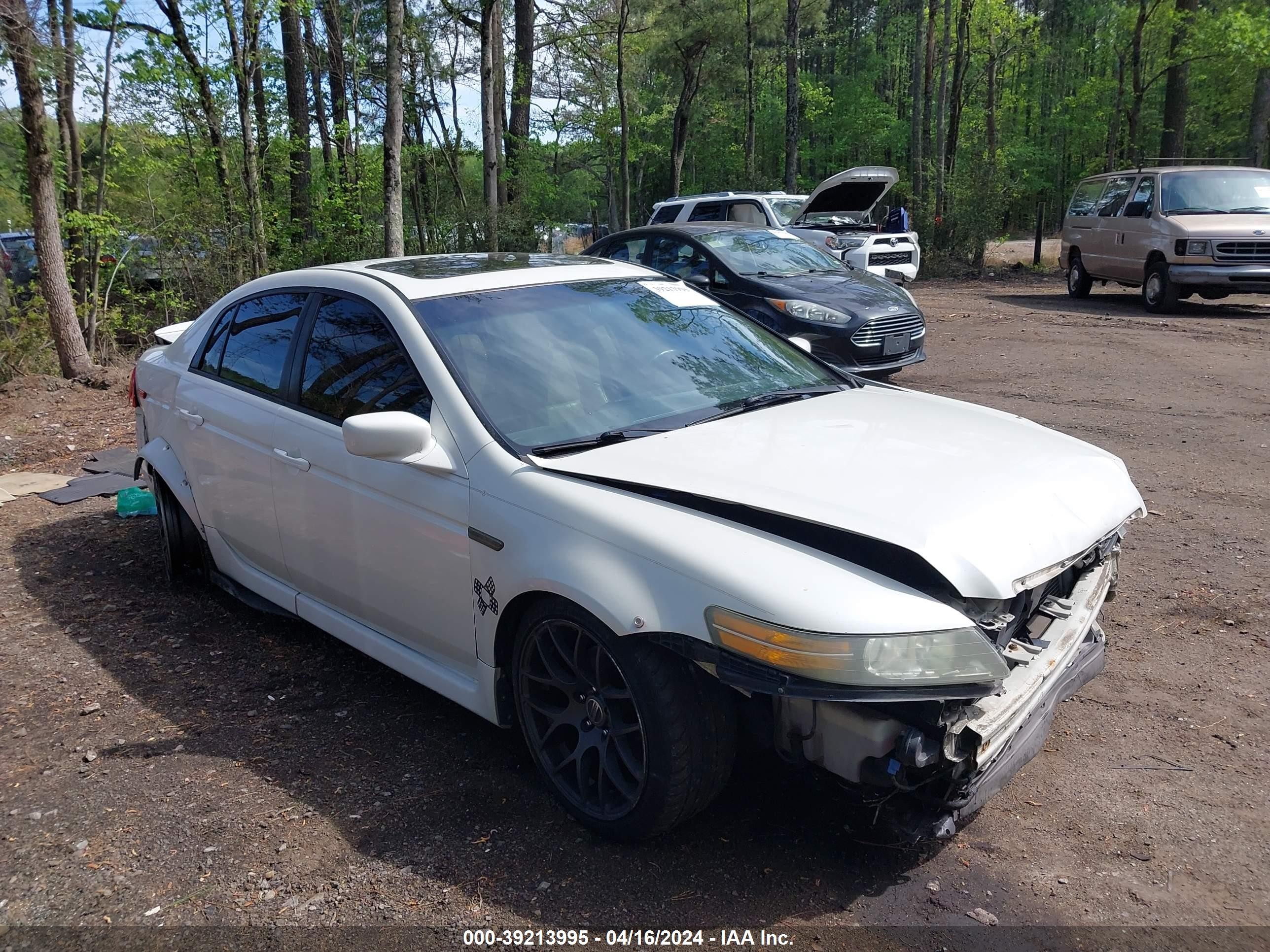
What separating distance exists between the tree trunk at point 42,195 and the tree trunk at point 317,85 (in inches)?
328

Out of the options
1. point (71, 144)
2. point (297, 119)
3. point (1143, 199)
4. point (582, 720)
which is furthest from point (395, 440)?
point (297, 119)

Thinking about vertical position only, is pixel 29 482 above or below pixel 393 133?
below

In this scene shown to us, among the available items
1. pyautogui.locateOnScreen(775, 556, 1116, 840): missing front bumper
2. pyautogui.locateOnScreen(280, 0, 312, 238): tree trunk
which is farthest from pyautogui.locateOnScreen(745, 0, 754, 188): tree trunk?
pyautogui.locateOnScreen(775, 556, 1116, 840): missing front bumper

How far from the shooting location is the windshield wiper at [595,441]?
3174mm

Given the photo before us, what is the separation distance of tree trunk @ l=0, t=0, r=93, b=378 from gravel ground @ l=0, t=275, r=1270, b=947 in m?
6.45

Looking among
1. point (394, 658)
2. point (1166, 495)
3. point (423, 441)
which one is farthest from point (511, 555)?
point (1166, 495)

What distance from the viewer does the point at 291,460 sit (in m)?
3.89

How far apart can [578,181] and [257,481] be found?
2884 inches

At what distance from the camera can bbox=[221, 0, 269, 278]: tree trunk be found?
1301 cm

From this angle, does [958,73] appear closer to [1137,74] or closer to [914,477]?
[1137,74]

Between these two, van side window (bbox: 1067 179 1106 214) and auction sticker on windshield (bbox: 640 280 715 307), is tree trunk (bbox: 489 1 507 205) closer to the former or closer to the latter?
van side window (bbox: 1067 179 1106 214)

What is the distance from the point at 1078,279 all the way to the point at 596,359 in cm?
1597

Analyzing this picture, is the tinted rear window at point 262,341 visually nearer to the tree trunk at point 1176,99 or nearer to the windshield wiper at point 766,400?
the windshield wiper at point 766,400

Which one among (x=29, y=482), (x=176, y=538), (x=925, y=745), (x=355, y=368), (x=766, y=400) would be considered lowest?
(x=29, y=482)
